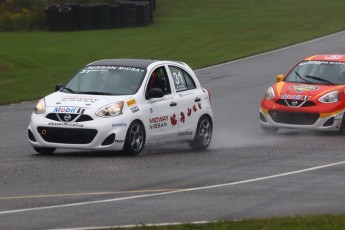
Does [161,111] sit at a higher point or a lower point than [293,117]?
higher

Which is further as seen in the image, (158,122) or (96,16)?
(96,16)

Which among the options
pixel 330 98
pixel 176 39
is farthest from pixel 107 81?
pixel 176 39

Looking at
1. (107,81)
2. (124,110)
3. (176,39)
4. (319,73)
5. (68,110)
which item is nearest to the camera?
(68,110)

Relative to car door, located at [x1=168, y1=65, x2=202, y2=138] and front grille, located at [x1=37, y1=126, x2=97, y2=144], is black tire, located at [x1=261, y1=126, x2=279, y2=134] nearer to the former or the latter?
car door, located at [x1=168, y1=65, x2=202, y2=138]

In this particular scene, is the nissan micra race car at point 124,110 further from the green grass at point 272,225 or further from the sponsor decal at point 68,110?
the green grass at point 272,225

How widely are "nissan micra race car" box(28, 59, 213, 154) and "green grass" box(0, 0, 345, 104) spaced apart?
10.2 metres

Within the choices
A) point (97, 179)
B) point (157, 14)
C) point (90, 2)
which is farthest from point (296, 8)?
point (97, 179)

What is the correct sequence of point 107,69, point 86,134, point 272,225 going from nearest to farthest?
point 272,225 < point 86,134 < point 107,69

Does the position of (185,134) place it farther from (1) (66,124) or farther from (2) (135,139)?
(1) (66,124)

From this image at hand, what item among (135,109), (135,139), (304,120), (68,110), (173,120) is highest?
(68,110)

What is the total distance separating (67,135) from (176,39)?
24.9 metres

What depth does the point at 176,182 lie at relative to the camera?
12875 mm

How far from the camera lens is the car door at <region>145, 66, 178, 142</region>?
639 inches

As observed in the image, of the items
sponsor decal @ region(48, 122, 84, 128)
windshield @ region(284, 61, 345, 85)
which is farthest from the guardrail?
sponsor decal @ region(48, 122, 84, 128)
